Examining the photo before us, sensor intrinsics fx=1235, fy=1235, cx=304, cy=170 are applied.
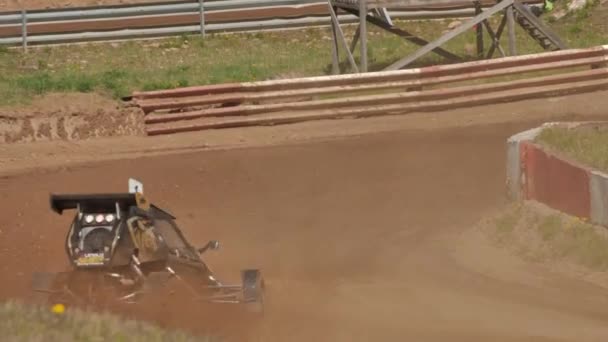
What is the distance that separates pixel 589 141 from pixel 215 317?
5049 mm

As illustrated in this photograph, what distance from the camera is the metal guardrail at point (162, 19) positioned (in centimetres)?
2819

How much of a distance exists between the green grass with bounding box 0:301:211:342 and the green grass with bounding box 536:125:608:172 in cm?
552

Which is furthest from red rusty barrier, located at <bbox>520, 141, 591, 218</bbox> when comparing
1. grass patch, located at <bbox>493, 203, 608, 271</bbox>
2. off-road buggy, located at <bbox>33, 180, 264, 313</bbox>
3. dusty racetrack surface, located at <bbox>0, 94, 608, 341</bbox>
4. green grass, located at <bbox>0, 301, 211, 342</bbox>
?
green grass, located at <bbox>0, 301, 211, 342</bbox>

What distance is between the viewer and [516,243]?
1209 cm

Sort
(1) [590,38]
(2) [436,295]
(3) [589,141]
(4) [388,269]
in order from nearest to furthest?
1. (2) [436,295]
2. (4) [388,269]
3. (3) [589,141]
4. (1) [590,38]

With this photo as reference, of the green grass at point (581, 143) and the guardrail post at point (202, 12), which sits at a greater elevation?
the guardrail post at point (202, 12)

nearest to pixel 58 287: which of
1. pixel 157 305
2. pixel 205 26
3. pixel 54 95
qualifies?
pixel 157 305

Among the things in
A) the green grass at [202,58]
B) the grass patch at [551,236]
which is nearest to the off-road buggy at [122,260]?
the grass patch at [551,236]

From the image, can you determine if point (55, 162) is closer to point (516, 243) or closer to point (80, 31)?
point (516, 243)

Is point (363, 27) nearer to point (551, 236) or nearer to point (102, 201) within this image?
point (551, 236)

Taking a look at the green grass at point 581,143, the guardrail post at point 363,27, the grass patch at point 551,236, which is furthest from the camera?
the guardrail post at point 363,27

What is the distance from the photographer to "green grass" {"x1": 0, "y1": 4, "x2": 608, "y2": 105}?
21.6 m

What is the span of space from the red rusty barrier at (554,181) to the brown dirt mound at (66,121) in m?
7.53

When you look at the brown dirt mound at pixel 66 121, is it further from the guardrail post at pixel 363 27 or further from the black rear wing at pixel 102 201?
the black rear wing at pixel 102 201
